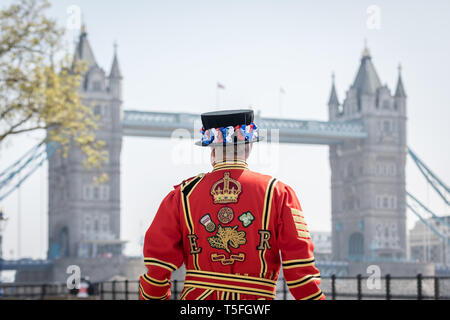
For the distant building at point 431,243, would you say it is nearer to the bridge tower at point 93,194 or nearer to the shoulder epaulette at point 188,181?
the bridge tower at point 93,194

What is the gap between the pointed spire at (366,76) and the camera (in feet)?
283

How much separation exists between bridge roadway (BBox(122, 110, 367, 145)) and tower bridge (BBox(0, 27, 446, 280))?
0.29ft

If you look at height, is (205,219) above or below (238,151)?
below

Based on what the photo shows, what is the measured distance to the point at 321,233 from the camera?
12962 cm

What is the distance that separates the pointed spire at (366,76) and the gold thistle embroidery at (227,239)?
8300 centimetres

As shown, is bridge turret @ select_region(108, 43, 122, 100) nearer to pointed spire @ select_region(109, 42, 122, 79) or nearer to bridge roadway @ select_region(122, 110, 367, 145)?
pointed spire @ select_region(109, 42, 122, 79)

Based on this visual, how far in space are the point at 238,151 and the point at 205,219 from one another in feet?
1.26

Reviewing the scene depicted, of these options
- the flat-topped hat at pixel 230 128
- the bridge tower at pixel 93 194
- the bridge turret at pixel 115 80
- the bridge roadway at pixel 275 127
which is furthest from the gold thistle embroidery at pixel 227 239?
the bridge turret at pixel 115 80

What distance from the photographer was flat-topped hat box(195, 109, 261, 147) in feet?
13.9

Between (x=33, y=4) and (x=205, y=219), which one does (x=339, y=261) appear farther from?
(x=205, y=219)

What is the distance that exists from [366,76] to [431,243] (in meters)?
27.9

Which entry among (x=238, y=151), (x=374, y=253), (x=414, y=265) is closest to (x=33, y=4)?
(x=238, y=151)

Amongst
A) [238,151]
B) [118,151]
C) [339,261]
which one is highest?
[118,151]
